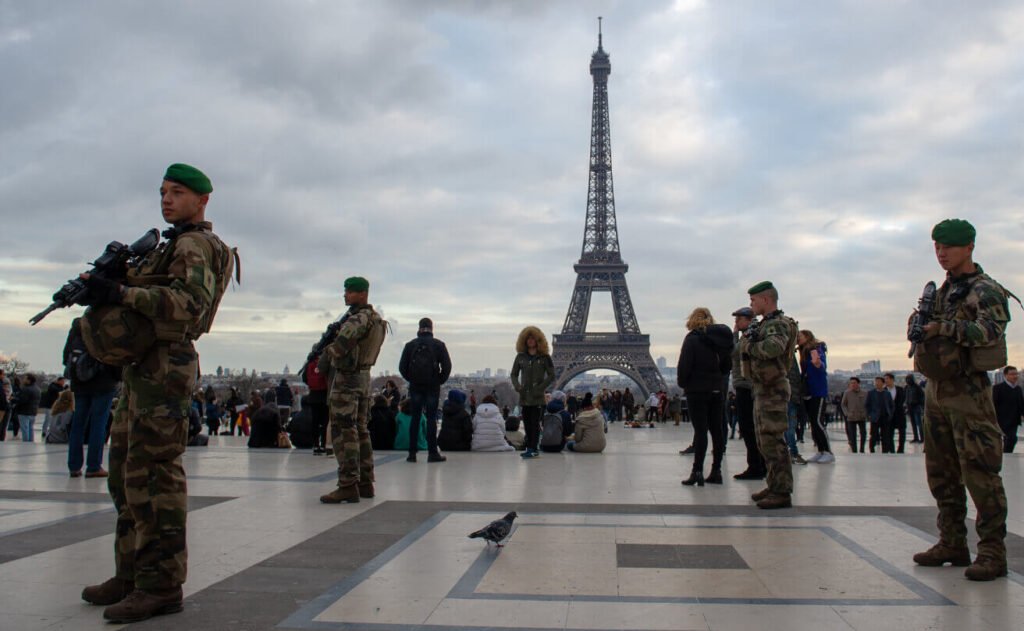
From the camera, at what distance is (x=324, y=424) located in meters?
13.1

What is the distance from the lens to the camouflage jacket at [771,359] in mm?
7344

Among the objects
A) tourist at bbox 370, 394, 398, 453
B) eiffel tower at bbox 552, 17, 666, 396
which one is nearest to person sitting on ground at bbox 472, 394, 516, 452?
tourist at bbox 370, 394, 398, 453

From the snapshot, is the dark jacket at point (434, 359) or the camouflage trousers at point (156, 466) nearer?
the camouflage trousers at point (156, 466)

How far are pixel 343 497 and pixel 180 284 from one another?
3.92 metres

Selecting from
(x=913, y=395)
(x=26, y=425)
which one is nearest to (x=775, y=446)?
(x=913, y=395)

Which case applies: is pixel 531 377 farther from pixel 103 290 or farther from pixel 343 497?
pixel 103 290

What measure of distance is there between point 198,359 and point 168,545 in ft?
3.14

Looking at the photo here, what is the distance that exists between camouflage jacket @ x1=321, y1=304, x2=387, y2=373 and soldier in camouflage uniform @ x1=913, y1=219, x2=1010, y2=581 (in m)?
4.70

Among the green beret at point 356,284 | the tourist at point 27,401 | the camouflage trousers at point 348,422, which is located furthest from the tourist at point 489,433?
the tourist at point 27,401

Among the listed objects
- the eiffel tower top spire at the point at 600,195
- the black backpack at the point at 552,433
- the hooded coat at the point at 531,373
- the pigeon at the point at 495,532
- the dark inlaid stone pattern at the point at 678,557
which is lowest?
the dark inlaid stone pattern at the point at 678,557

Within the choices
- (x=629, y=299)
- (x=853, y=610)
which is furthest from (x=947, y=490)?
(x=629, y=299)

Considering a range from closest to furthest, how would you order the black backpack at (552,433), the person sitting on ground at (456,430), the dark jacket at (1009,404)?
the black backpack at (552,433), the person sitting on ground at (456,430), the dark jacket at (1009,404)

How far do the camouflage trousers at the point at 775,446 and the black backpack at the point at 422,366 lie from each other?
4858 millimetres

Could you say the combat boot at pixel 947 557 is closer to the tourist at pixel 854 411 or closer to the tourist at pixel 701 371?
the tourist at pixel 701 371
